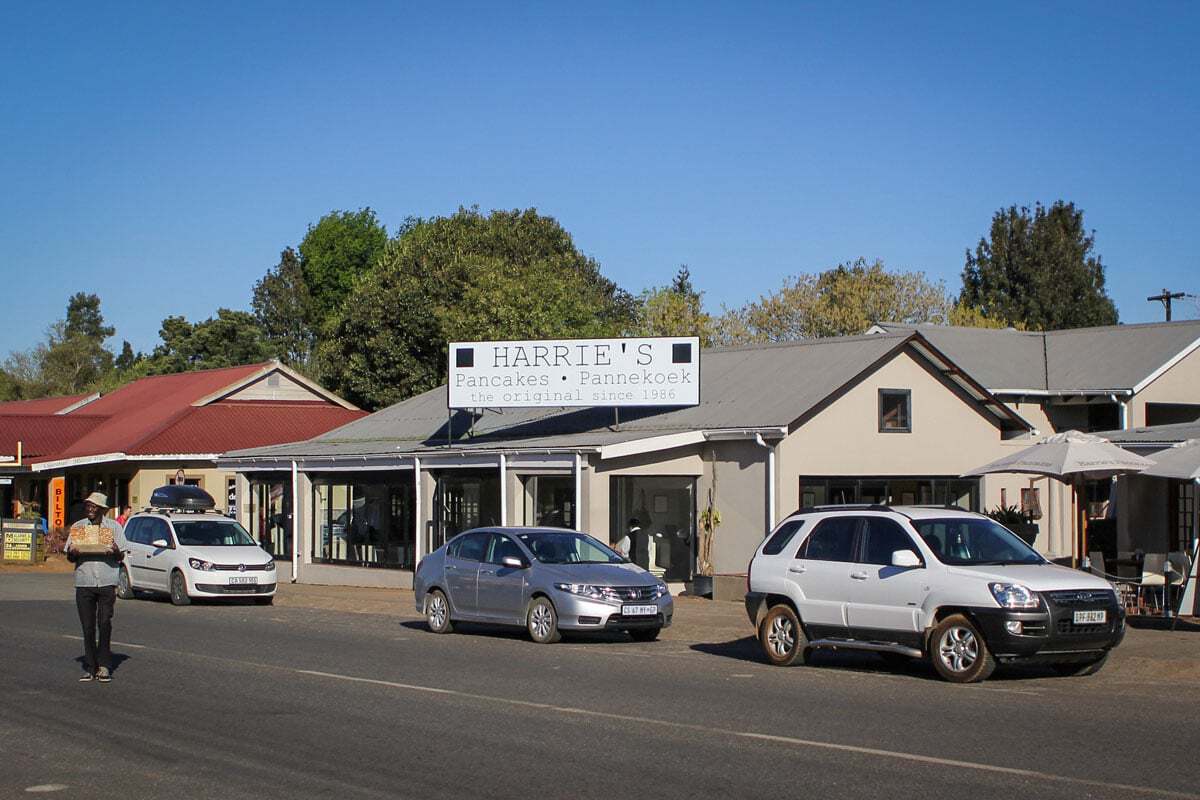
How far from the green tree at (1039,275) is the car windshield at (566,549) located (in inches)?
2291

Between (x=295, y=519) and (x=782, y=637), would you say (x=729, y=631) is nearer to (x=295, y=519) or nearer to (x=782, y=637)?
(x=782, y=637)

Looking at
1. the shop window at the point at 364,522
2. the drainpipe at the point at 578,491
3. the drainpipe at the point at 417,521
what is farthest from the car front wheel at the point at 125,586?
the drainpipe at the point at 578,491

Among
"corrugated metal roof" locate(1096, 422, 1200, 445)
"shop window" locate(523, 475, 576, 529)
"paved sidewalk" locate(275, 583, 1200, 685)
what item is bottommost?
"paved sidewalk" locate(275, 583, 1200, 685)

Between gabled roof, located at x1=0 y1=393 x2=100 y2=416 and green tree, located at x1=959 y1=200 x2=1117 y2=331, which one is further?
green tree, located at x1=959 y1=200 x2=1117 y2=331

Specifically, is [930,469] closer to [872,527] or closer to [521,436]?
[521,436]

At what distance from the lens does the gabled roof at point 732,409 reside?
2839 cm

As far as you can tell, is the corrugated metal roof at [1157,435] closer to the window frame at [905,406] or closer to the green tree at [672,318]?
the window frame at [905,406]

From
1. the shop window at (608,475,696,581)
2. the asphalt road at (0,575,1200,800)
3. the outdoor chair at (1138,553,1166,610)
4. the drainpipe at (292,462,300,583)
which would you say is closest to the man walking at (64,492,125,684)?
the asphalt road at (0,575,1200,800)

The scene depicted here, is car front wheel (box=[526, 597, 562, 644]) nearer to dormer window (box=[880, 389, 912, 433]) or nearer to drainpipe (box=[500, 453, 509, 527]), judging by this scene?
drainpipe (box=[500, 453, 509, 527])

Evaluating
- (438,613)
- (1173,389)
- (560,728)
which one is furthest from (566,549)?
(1173,389)

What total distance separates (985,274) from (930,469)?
51.7 metres

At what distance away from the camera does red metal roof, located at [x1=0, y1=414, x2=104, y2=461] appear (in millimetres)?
49562

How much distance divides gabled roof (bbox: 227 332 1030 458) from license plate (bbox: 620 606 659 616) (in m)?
7.81

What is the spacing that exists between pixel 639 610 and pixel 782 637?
3035 mm
